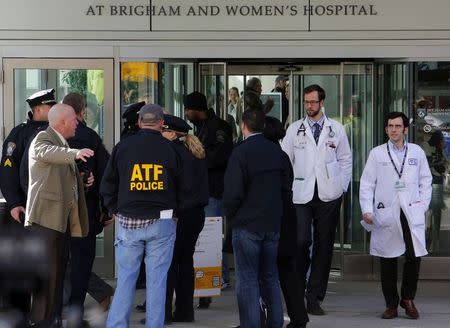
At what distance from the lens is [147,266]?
24.2 feet

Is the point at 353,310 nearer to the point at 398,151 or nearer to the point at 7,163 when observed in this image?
the point at 398,151

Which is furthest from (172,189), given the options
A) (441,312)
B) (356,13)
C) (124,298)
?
(356,13)

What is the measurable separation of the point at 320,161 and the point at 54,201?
253 cm

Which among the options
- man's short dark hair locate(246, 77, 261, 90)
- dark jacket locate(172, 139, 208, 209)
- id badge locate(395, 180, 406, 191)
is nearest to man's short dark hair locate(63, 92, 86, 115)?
dark jacket locate(172, 139, 208, 209)

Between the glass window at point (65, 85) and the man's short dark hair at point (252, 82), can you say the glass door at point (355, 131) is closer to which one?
the man's short dark hair at point (252, 82)

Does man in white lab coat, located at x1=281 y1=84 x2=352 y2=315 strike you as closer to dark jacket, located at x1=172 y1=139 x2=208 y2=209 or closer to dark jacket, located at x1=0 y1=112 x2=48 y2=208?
dark jacket, located at x1=172 y1=139 x2=208 y2=209

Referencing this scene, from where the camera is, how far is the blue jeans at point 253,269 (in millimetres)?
7500

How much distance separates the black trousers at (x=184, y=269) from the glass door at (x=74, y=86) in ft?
7.08

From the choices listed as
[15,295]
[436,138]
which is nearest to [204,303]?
[15,295]

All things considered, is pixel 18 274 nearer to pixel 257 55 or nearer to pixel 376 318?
pixel 376 318

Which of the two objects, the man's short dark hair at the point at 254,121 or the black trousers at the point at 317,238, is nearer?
the man's short dark hair at the point at 254,121

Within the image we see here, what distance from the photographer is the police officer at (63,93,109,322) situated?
8.03 meters

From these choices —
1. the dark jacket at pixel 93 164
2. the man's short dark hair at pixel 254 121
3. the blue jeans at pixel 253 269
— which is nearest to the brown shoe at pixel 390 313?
the blue jeans at pixel 253 269

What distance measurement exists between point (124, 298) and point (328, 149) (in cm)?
249
